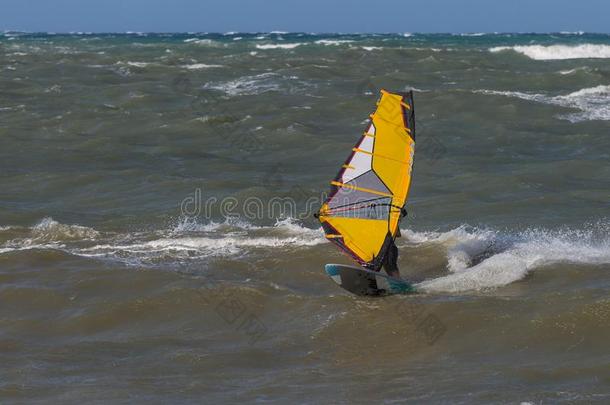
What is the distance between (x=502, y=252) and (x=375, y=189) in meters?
3.16

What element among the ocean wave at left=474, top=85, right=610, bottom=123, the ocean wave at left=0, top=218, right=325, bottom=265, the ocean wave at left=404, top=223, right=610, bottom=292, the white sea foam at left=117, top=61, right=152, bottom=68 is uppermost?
the white sea foam at left=117, top=61, right=152, bottom=68

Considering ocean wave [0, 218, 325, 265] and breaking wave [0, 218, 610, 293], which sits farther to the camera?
ocean wave [0, 218, 325, 265]

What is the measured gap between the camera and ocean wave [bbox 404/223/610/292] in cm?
1384

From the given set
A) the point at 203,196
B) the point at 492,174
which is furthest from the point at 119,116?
the point at 492,174

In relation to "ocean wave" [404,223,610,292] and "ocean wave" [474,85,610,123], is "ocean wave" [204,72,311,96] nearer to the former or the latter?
"ocean wave" [474,85,610,123]

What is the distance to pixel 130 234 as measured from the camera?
16.8 m

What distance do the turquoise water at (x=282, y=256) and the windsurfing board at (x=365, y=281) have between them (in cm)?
18

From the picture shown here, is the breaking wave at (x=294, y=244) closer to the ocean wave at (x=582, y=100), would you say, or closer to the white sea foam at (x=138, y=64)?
the ocean wave at (x=582, y=100)

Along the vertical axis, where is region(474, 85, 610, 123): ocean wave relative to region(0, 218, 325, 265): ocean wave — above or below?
above

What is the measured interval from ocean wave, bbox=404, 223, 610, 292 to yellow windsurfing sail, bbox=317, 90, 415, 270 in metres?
1.14

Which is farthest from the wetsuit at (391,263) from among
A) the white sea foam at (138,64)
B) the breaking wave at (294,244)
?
the white sea foam at (138,64)

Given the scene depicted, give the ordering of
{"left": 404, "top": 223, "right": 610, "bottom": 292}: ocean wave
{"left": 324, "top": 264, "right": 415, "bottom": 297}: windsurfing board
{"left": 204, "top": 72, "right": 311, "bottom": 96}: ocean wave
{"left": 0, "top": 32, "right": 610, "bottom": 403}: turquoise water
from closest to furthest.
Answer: {"left": 0, "top": 32, "right": 610, "bottom": 403}: turquoise water → {"left": 324, "top": 264, "right": 415, "bottom": 297}: windsurfing board → {"left": 404, "top": 223, "right": 610, "bottom": 292}: ocean wave → {"left": 204, "top": 72, "right": 311, "bottom": 96}: ocean wave

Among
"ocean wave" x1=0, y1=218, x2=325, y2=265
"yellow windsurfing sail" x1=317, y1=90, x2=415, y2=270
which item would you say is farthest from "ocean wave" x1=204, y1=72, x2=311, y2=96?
"yellow windsurfing sail" x1=317, y1=90, x2=415, y2=270

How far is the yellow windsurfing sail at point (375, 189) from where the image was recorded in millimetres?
12805
